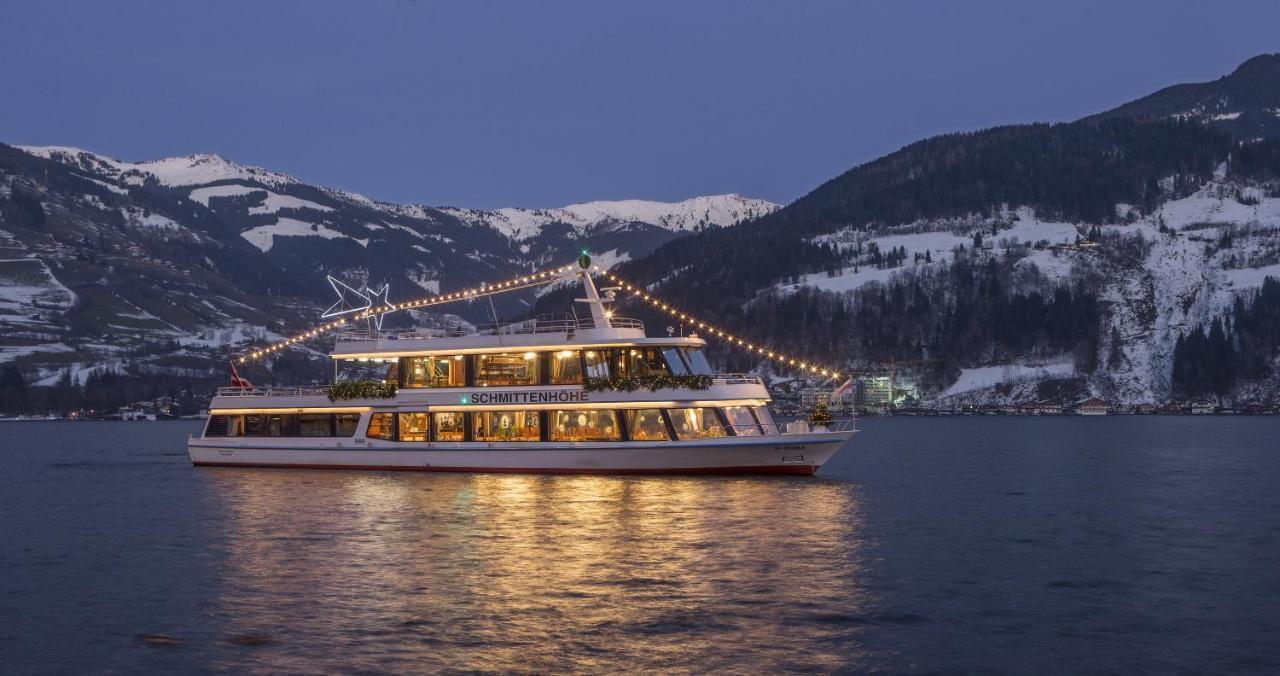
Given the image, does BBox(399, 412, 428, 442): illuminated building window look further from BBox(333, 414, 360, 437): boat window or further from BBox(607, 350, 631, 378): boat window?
BBox(607, 350, 631, 378): boat window

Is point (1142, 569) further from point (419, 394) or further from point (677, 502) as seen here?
Answer: point (419, 394)

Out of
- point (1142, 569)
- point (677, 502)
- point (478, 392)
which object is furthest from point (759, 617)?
point (478, 392)

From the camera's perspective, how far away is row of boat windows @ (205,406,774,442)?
5244 cm

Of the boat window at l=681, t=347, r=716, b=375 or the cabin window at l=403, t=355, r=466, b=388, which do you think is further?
the cabin window at l=403, t=355, r=466, b=388

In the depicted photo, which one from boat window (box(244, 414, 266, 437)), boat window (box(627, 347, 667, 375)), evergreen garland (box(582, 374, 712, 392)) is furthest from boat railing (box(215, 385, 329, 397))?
boat window (box(627, 347, 667, 375))

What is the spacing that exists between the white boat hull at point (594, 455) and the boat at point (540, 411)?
0.19ft

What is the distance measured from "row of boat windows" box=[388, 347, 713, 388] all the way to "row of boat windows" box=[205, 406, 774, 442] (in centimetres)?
144

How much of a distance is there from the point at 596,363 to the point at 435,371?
8.46 meters

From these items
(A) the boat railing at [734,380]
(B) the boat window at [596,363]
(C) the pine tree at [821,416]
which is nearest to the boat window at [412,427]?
(B) the boat window at [596,363]

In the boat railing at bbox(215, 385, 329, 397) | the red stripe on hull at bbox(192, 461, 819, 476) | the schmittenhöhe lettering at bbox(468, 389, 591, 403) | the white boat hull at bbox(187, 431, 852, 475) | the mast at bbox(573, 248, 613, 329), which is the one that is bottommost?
the red stripe on hull at bbox(192, 461, 819, 476)

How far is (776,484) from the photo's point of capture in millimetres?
51906

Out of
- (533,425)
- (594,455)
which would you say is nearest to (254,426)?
(533,425)

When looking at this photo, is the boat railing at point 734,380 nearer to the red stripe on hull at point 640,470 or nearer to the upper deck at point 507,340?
the upper deck at point 507,340

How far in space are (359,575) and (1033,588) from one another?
16661 millimetres
